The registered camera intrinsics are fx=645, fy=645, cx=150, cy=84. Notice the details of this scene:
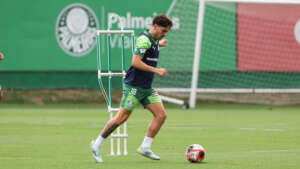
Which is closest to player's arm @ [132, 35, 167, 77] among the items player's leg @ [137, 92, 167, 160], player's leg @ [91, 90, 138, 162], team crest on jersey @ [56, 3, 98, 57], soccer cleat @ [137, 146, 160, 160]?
player's leg @ [91, 90, 138, 162]

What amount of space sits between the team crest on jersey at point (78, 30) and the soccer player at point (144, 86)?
51.1 feet

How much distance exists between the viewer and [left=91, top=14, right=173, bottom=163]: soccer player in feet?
32.8

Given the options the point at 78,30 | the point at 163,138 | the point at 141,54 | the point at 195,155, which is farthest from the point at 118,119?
the point at 78,30

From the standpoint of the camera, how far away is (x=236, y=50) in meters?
25.7

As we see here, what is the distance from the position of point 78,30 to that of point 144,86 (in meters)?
15.9

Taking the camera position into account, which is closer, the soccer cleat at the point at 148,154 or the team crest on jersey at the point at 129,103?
the team crest on jersey at the point at 129,103

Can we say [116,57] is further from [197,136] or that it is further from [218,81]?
[197,136]

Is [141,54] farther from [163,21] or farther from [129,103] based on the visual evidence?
[129,103]

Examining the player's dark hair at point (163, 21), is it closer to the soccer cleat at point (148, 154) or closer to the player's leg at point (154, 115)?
the player's leg at point (154, 115)

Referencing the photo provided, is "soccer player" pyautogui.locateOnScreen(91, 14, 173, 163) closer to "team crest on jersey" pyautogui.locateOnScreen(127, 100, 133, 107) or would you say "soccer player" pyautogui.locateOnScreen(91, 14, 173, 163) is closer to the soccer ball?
"team crest on jersey" pyautogui.locateOnScreen(127, 100, 133, 107)

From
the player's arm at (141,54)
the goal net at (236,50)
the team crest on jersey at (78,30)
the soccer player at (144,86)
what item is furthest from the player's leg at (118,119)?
the team crest on jersey at (78,30)

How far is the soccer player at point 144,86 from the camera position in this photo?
10.0 m

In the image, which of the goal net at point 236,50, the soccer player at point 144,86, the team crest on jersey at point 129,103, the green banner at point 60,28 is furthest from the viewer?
the goal net at point 236,50

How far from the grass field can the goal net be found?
185 centimetres
